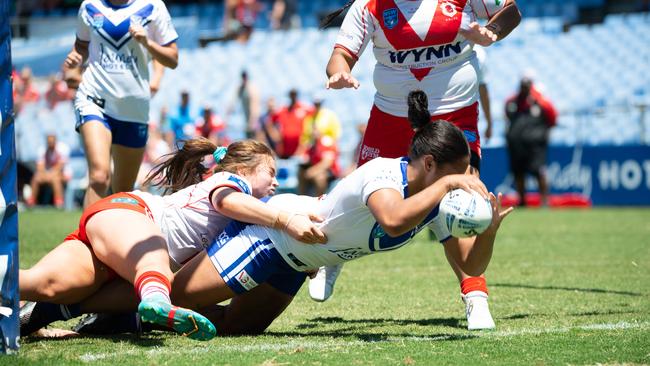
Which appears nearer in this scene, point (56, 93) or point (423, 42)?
point (423, 42)

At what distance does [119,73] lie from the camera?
25.9 ft

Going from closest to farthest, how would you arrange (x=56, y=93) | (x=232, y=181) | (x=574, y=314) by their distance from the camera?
1. (x=232, y=181)
2. (x=574, y=314)
3. (x=56, y=93)

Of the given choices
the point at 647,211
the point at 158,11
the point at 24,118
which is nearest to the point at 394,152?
the point at 158,11

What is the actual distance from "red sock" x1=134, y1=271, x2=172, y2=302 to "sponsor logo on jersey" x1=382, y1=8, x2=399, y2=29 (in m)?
2.31

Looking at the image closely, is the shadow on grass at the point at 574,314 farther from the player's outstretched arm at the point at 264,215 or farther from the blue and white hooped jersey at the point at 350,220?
the player's outstretched arm at the point at 264,215

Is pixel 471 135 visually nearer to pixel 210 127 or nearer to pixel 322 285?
pixel 322 285

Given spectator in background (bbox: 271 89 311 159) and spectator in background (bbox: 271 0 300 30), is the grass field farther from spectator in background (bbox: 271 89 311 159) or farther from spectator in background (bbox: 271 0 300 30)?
spectator in background (bbox: 271 0 300 30)

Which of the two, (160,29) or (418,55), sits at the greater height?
(418,55)

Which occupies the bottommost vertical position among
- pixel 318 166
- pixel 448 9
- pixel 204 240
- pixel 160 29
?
pixel 318 166

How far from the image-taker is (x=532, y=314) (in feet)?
19.2

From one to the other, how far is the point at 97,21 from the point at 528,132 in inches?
462

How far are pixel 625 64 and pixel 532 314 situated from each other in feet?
56.4

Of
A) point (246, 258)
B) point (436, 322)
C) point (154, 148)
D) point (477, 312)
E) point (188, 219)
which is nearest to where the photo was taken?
point (246, 258)

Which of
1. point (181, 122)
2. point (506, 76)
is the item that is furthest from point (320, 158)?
point (506, 76)
